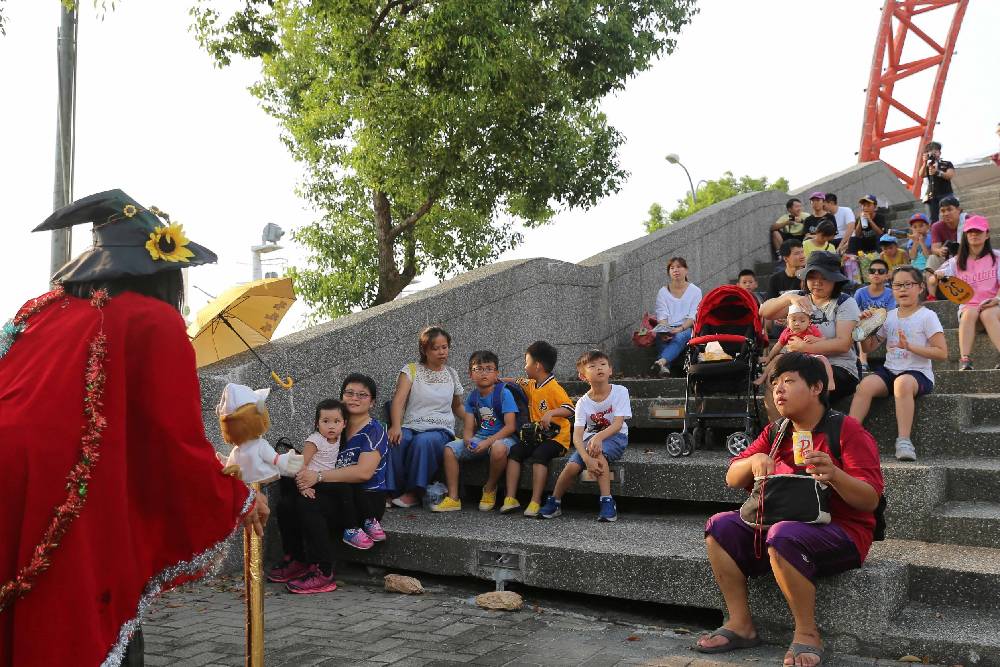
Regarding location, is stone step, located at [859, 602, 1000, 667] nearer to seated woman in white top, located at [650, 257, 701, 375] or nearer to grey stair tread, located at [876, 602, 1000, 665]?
grey stair tread, located at [876, 602, 1000, 665]

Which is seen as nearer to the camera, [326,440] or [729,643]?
[729,643]

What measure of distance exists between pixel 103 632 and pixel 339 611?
2.57 m

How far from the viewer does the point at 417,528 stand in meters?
6.48

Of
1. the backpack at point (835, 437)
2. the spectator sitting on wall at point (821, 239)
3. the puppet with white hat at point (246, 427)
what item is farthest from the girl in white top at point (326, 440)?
the spectator sitting on wall at point (821, 239)

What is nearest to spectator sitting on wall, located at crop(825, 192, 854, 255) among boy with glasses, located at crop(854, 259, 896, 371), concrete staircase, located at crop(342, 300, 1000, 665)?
boy with glasses, located at crop(854, 259, 896, 371)

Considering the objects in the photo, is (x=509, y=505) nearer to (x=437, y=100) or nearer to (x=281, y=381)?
(x=281, y=381)

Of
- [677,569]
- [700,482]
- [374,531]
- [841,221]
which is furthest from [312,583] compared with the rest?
[841,221]

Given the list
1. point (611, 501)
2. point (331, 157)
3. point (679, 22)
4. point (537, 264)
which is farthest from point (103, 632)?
point (331, 157)

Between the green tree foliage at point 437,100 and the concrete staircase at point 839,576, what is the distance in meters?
6.75

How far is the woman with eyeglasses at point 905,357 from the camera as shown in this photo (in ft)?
20.7

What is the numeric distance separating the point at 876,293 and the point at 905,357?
2.06 m

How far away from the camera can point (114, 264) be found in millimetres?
3275

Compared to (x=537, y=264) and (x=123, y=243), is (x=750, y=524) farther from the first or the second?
(x=537, y=264)

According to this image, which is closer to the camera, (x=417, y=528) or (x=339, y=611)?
(x=339, y=611)
